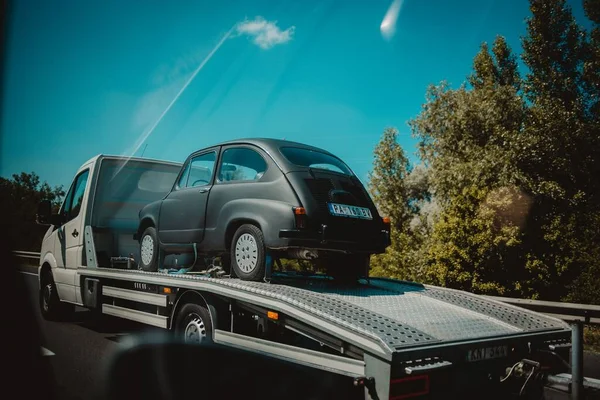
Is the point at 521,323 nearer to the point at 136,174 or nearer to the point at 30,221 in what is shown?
the point at 136,174

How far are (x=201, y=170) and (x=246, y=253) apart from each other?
160 cm

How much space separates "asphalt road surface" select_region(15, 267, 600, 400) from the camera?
14.4ft

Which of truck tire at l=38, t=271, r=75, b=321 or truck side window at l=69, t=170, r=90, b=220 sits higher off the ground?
truck side window at l=69, t=170, r=90, b=220

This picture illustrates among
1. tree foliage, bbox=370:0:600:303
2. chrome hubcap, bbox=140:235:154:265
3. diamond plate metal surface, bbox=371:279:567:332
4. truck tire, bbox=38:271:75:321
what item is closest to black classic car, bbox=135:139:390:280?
chrome hubcap, bbox=140:235:154:265

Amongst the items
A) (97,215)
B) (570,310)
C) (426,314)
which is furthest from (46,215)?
(570,310)

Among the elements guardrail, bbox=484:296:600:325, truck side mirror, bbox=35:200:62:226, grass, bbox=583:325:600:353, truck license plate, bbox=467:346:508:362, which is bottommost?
grass, bbox=583:325:600:353

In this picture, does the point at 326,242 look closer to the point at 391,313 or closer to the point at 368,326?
the point at 391,313

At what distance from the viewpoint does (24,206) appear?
309 inches

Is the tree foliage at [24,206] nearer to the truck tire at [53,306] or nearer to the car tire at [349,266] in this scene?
the truck tire at [53,306]

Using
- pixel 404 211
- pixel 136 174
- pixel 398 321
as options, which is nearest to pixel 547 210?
pixel 404 211

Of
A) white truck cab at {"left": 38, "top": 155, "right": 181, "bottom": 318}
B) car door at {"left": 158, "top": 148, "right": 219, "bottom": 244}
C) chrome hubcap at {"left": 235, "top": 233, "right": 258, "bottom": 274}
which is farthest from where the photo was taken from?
white truck cab at {"left": 38, "top": 155, "right": 181, "bottom": 318}

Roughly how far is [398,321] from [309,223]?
55.7 inches

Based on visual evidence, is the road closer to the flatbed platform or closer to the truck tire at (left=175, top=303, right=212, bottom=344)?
the truck tire at (left=175, top=303, right=212, bottom=344)

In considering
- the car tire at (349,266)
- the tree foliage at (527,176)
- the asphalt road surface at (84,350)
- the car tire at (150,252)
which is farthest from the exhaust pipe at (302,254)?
the tree foliage at (527,176)
